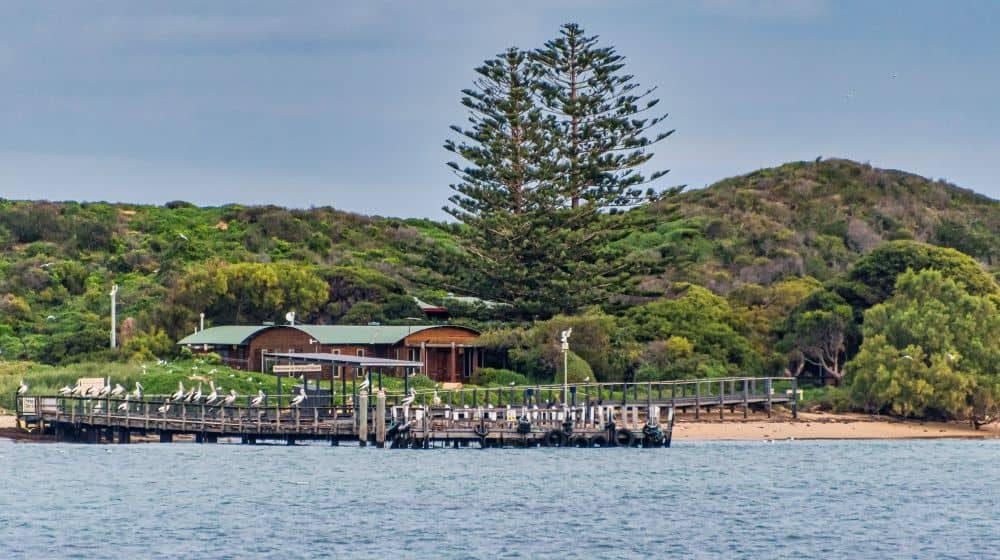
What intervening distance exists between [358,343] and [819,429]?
18.3 metres

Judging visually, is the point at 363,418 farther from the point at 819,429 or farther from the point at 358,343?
the point at 819,429

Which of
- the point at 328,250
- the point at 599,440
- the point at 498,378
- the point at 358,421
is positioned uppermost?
the point at 328,250

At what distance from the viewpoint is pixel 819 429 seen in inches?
2309

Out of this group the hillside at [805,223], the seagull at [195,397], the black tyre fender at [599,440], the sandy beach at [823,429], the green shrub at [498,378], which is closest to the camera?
the black tyre fender at [599,440]

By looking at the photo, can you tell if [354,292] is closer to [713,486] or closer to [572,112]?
[572,112]

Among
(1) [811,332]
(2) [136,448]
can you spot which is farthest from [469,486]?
(1) [811,332]

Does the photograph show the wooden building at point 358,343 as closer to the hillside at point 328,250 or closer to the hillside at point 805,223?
the hillside at point 328,250

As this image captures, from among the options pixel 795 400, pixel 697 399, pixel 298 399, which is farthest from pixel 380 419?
pixel 795 400

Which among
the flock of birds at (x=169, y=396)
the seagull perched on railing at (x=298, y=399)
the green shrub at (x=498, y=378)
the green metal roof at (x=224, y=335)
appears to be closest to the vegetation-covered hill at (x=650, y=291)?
the green shrub at (x=498, y=378)

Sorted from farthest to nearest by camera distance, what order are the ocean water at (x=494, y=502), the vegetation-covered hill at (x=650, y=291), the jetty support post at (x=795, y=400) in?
the vegetation-covered hill at (x=650, y=291), the jetty support post at (x=795, y=400), the ocean water at (x=494, y=502)

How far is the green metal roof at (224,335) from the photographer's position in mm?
66875

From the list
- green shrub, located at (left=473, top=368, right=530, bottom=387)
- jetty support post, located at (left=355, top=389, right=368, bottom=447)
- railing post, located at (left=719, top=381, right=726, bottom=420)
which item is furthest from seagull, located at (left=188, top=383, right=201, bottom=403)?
railing post, located at (left=719, top=381, right=726, bottom=420)

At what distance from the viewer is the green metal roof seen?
66875 millimetres

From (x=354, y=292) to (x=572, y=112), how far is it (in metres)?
13.9
